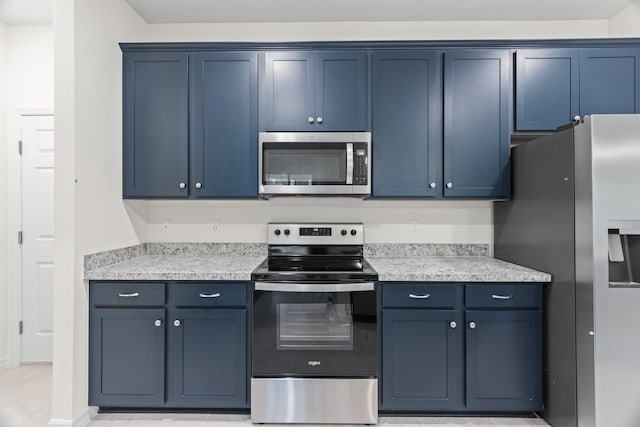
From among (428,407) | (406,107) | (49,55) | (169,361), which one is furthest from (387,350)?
(49,55)

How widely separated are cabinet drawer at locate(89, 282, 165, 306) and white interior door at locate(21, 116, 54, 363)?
125 cm

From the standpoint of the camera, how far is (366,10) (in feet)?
9.06

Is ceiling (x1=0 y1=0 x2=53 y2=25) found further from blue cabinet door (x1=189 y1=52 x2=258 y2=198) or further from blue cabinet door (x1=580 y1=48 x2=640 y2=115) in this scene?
blue cabinet door (x1=580 y1=48 x2=640 y2=115)

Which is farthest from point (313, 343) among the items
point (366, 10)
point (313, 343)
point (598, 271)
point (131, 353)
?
point (366, 10)

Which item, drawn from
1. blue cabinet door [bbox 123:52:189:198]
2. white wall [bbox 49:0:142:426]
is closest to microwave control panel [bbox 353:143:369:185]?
blue cabinet door [bbox 123:52:189:198]

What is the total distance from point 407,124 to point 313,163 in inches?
28.7

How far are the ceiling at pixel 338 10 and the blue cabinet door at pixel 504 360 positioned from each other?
2.22 m

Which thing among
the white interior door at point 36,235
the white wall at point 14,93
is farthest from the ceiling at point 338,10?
the white interior door at point 36,235

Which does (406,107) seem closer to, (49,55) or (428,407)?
(428,407)

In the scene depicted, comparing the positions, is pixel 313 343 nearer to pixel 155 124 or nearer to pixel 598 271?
pixel 598 271

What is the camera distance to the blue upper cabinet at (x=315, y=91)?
2574mm

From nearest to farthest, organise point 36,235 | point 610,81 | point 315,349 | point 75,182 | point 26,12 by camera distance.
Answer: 1. point 75,182
2. point 315,349
3. point 610,81
4. point 26,12
5. point 36,235

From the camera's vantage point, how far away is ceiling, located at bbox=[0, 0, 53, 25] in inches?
107

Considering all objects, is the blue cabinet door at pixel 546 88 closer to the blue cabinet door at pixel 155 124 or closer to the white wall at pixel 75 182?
the blue cabinet door at pixel 155 124
